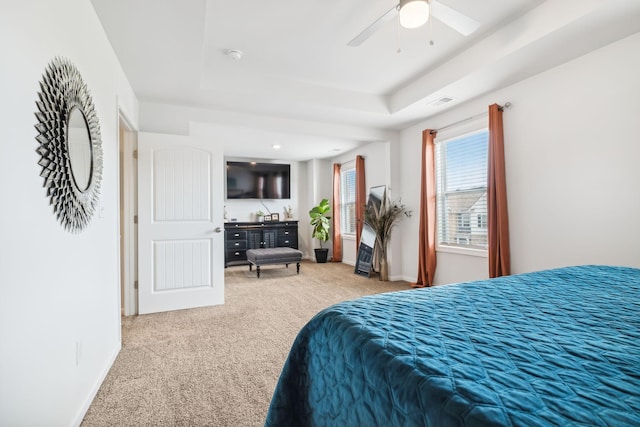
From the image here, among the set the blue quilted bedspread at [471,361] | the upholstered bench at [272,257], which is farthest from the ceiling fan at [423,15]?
the upholstered bench at [272,257]

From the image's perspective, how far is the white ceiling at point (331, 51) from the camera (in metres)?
2.28

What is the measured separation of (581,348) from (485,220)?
3220 millimetres

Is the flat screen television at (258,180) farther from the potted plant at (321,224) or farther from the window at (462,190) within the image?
the window at (462,190)

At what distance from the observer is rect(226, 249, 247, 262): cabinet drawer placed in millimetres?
6594

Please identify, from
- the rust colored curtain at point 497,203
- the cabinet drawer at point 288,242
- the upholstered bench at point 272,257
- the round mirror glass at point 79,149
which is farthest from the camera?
the cabinet drawer at point 288,242

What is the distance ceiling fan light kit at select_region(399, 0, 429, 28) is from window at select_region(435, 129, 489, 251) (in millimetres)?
2130

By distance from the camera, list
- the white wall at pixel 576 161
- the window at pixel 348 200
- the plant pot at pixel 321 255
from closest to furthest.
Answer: the white wall at pixel 576 161
the window at pixel 348 200
the plant pot at pixel 321 255

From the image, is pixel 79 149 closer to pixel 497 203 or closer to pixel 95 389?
pixel 95 389

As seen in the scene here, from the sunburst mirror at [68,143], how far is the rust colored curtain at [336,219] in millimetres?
5409

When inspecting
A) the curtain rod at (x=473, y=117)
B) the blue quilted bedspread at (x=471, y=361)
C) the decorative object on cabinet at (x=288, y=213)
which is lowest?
the blue quilted bedspread at (x=471, y=361)

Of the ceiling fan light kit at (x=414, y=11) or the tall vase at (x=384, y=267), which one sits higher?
the ceiling fan light kit at (x=414, y=11)

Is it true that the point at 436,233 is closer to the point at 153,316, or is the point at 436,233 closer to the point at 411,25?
the point at 411,25

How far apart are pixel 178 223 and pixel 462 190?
3458mm

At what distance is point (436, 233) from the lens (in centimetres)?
440
